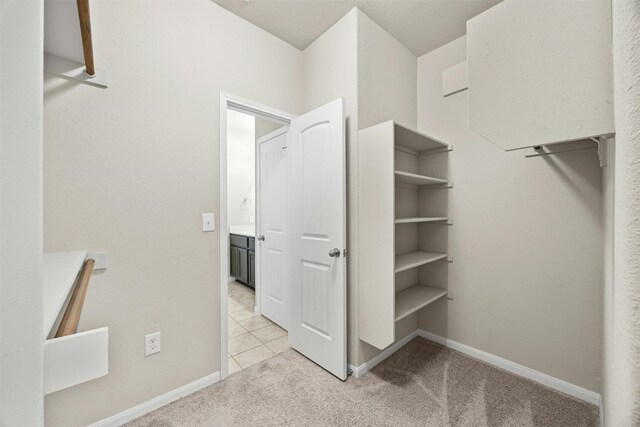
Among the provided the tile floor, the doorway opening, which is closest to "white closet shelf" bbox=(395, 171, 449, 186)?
the doorway opening

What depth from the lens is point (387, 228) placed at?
70.7 inches

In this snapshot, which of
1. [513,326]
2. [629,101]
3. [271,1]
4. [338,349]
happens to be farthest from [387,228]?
[271,1]

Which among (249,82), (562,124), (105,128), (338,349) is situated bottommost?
(338,349)

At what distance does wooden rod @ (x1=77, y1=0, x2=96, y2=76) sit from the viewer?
63cm

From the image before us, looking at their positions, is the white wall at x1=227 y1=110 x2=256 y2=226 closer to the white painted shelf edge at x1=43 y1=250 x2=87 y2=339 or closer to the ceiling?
the ceiling

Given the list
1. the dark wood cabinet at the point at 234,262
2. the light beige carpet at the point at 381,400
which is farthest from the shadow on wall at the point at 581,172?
the dark wood cabinet at the point at 234,262

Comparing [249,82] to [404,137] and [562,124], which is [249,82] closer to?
[404,137]

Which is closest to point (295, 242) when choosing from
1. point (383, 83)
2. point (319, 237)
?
point (319, 237)

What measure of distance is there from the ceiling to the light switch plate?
1.57m

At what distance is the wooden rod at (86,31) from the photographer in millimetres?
633

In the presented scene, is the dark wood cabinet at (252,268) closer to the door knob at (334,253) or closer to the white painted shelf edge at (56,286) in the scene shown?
the door knob at (334,253)

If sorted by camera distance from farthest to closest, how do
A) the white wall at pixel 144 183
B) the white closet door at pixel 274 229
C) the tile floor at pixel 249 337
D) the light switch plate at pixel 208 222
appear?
the white closet door at pixel 274 229, the tile floor at pixel 249 337, the light switch plate at pixel 208 222, the white wall at pixel 144 183

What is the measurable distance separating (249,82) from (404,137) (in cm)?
133

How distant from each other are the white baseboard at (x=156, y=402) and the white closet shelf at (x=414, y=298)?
1429mm
